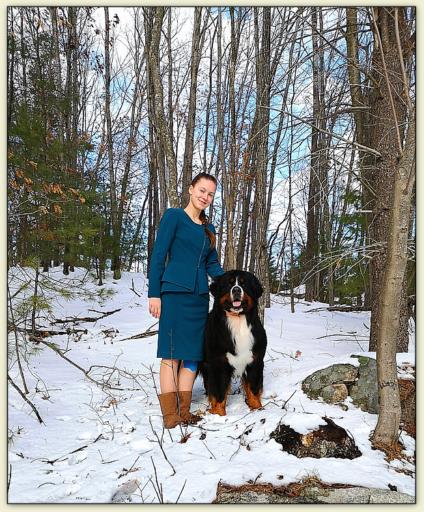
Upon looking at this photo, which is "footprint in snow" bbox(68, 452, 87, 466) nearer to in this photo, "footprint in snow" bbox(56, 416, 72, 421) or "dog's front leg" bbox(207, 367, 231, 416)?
"footprint in snow" bbox(56, 416, 72, 421)

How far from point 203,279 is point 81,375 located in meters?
2.11

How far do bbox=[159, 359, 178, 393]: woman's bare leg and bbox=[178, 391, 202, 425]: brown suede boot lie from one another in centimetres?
10

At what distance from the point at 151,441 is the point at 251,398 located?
1020 mm

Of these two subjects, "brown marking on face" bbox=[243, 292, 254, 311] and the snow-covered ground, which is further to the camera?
"brown marking on face" bbox=[243, 292, 254, 311]

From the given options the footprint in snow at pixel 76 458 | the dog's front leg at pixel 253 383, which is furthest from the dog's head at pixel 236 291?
the footprint in snow at pixel 76 458

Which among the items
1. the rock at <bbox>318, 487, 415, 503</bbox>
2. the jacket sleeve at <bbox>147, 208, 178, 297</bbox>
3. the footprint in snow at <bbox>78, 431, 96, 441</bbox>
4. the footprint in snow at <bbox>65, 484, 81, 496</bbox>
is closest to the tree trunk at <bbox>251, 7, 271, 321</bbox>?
the jacket sleeve at <bbox>147, 208, 178, 297</bbox>

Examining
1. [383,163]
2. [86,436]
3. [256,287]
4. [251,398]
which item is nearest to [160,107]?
[383,163]

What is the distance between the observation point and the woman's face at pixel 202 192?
139 inches

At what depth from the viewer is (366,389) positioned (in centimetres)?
327

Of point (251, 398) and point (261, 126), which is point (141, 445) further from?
point (261, 126)

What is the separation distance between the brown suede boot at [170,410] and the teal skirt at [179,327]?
33 cm

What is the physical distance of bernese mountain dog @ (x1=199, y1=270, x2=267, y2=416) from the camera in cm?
350

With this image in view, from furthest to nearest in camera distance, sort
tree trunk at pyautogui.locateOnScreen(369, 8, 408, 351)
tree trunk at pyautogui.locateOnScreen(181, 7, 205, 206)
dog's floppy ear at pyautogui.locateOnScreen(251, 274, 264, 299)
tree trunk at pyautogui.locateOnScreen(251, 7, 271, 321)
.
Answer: tree trunk at pyautogui.locateOnScreen(181, 7, 205, 206) → tree trunk at pyautogui.locateOnScreen(251, 7, 271, 321) → tree trunk at pyautogui.locateOnScreen(369, 8, 408, 351) → dog's floppy ear at pyautogui.locateOnScreen(251, 274, 264, 299)

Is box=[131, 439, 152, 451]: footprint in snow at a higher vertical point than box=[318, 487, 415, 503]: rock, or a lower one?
lower
